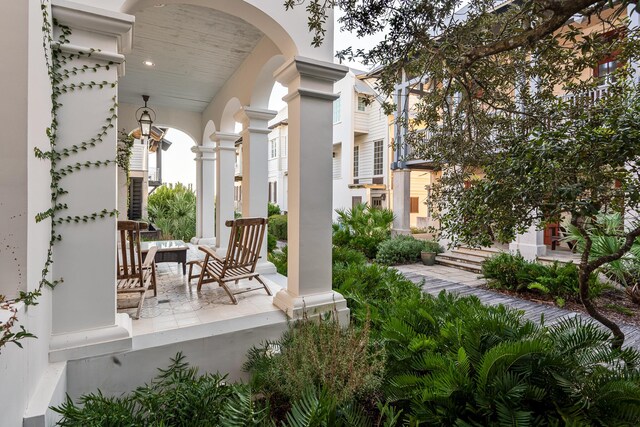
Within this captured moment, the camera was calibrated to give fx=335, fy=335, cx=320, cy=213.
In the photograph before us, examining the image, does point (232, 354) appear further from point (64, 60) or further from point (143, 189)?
point (143, 189)

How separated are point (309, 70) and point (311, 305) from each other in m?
2.76

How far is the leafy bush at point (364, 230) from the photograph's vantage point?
38.8 feet

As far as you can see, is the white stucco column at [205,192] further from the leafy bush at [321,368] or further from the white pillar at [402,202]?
the white pillar at [402,202]

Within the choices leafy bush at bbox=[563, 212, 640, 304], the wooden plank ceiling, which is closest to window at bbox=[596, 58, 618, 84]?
leafy bush at bbox=[563, 212, 640, 304]

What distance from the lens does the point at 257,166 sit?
6.04m

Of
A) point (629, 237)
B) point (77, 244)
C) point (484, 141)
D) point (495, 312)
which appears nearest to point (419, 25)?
point (484, 141)

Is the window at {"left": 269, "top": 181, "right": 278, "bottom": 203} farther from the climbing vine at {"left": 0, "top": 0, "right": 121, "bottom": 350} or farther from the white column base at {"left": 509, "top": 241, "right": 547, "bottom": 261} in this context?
the climbing vine at {"left": 0, "top": 0, "right": 121, "bottom": 350}

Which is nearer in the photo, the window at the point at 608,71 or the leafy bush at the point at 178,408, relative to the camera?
the leafy bush at the point at 178,408

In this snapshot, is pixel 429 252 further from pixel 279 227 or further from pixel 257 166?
pixel 279 227

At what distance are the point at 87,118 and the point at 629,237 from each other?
4.54 metres

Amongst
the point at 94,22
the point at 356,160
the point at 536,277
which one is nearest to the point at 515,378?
the point at 94,22

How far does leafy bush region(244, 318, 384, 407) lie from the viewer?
2.62 meters

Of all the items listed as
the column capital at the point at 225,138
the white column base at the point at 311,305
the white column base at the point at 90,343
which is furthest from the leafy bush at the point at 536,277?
the white column base at the point at 90,343

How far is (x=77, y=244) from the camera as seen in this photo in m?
2.89
